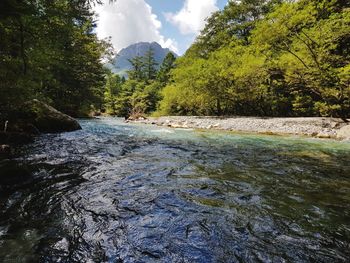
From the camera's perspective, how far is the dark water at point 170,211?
277 cm

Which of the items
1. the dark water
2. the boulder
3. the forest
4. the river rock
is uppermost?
the forest

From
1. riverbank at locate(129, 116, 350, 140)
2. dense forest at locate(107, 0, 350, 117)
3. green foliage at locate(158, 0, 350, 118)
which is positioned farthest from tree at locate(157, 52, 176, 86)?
riverbank at locate(129, 116, 350, 140)

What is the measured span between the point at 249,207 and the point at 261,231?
2.55 ft

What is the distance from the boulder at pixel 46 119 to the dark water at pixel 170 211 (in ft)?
20.7

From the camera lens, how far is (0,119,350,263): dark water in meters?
2.77

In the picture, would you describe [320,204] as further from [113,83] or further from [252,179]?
[113,83]

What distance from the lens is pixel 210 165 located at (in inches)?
273

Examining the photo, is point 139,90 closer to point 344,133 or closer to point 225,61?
point 225,61

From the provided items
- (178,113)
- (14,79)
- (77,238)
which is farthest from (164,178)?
(178,113)

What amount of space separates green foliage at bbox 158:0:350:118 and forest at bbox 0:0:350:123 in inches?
2.7

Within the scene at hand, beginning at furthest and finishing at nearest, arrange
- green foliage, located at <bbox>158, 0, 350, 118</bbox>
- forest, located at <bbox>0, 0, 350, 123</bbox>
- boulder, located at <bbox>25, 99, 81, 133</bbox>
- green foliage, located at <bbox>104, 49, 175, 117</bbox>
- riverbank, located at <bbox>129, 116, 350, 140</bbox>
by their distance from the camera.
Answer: green foliage, located at <bbox>104, 49, 175, 117</bbox> → green foliage, located at <bbox>158, 0, 350, 118</bbox> → riverbank, located at <bbox>129, 116, 350, 140</bbox> → boulder, located at <bbox>25, 99, 81, 133</bbox> → forest, located at <bbox>0, 0, 350, 123</bbox>

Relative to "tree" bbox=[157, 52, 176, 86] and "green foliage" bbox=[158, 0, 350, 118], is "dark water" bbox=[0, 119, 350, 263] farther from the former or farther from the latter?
"tree" bbox=[157, 52, 176, 86]

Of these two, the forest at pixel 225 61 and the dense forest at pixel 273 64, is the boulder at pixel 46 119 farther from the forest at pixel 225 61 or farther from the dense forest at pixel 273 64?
the dense forest at pixel 273 64

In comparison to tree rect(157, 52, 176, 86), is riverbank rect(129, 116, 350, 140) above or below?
below
